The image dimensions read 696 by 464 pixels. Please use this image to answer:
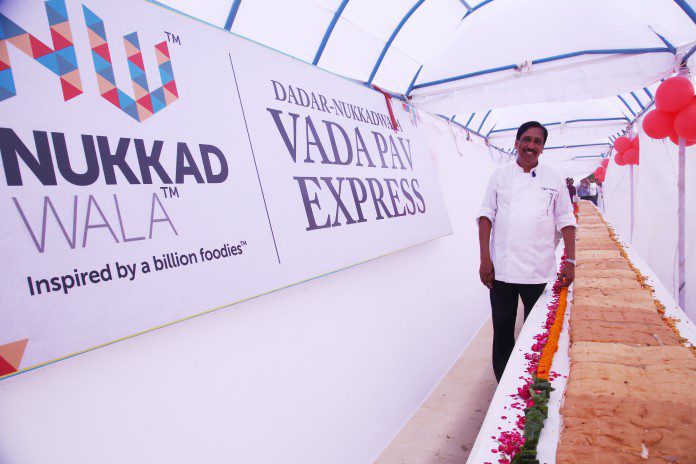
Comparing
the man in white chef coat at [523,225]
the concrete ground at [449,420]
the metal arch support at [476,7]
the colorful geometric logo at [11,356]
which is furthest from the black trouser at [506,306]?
the metal arch support at [476,7]

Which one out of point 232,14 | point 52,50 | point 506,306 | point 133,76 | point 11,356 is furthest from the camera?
point 506,306

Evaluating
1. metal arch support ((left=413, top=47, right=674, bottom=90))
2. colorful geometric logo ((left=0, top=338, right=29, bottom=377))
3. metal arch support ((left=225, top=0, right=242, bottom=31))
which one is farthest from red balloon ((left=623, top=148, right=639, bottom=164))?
colorful geometric logo ((left=0, top=338, right=29, bottom=377))

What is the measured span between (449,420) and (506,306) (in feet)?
3.80

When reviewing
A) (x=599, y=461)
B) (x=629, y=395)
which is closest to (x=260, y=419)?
(x=599, y=461)

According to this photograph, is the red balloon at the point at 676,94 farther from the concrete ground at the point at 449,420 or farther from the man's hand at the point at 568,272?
the concrete ground at the point at 449,420

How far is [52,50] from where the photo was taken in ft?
4.54

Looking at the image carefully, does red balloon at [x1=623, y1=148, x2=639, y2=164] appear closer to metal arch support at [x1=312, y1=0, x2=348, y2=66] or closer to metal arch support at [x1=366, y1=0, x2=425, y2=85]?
metal arch support at [x1=366, y1=0, x2=425, y2=85]

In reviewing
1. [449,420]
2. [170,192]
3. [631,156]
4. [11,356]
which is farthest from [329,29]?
[631,156]

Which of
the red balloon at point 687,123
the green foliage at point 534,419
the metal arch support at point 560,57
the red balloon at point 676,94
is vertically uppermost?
the metal arch support at point 560,57

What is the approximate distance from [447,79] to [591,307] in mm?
2677

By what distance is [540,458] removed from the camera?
1350 millimetres

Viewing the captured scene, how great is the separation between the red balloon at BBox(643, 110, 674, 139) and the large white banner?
11.6 feet

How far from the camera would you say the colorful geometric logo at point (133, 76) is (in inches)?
59.5

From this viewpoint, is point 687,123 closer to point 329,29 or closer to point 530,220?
point 530,220
